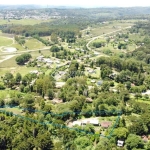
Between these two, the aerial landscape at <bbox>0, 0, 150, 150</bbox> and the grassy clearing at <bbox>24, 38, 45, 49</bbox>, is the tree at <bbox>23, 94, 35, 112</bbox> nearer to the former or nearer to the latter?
the aerial landscape at <bbox>0, 0, 150, 150</bbox>

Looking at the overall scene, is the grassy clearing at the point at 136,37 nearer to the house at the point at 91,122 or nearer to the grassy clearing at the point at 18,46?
the grassy clearing at the point at 18,46

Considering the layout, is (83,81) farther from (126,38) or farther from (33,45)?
(126,38)

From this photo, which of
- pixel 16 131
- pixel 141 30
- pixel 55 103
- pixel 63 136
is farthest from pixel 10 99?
pixel 141 30

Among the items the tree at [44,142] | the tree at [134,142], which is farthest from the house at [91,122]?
the tree at [44,142]

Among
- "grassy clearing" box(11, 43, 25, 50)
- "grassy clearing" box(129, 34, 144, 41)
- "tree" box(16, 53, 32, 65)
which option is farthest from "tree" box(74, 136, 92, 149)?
"grassy clearing" box(129, 34, 144, 41)

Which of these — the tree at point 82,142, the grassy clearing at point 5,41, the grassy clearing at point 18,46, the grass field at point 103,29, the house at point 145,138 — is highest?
the grass field at point 103,29

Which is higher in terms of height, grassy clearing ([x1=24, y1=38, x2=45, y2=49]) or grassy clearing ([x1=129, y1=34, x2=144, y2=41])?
grassy clearing ([x1=129, y1=34, x2=144, y2=41])

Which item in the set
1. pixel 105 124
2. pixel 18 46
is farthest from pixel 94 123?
pixel 18 46

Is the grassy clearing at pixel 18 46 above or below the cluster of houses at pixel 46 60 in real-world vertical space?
above
